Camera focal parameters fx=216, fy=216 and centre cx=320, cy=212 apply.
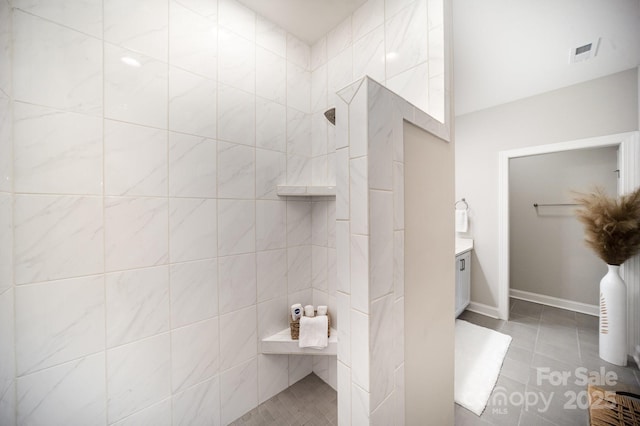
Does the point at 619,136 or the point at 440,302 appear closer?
the point at 440,302

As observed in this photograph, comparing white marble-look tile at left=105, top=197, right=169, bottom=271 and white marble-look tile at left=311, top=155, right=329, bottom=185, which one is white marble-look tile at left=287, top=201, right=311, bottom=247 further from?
white marble-look tile at left=105, top=197, right=169, bottom=271

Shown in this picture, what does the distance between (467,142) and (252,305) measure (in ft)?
9.91

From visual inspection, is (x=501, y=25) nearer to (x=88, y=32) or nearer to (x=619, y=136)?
(x=619, y=136)

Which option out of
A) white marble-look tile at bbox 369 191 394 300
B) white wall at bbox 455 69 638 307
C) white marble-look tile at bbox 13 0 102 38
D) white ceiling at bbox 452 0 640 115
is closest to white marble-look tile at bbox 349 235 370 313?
white marble-look tile at bbox 369 191 394 300

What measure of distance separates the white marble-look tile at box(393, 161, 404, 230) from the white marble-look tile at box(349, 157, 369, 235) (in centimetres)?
15

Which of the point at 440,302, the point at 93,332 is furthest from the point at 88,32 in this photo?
the point at 440,302

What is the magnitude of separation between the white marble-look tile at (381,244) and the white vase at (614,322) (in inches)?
95.3

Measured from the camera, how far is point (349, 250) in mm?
649

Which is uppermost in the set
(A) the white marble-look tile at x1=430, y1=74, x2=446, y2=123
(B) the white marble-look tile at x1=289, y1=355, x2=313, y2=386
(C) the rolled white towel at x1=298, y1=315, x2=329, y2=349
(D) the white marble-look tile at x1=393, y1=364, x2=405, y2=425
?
(A) the white marble-look tile at x1=430, y1=74, x2=446, y2=123

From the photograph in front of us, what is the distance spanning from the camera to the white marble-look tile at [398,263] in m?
0.70

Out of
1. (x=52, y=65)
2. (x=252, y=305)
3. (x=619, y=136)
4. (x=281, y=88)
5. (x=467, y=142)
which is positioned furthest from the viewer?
(x=467, y=142)

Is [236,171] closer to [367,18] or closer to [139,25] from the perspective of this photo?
[139,25]

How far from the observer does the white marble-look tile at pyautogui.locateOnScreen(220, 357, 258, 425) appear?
1179 millimetres

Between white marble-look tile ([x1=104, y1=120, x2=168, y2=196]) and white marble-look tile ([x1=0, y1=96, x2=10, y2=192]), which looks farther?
white marble-look tile ([x1=104, y1=120, x2=168, y2=196])
